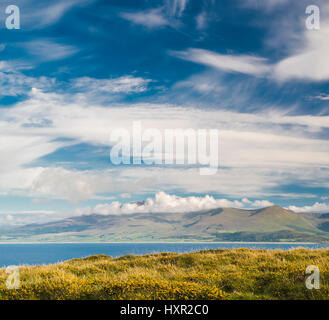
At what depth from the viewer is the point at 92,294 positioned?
1661cm

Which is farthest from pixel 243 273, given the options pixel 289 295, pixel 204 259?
pixel 204 259

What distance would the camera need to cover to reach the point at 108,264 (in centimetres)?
2722

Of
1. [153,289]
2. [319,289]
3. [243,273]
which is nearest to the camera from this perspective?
[319,289]

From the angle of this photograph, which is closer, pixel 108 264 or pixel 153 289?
pixel 153 289

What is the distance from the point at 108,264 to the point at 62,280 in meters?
8.71

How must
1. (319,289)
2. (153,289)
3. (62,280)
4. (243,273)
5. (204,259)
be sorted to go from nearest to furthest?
1. (319,289)
2. (153,289)
3. (62,280)
4. (243,273)
5. (204,259)
